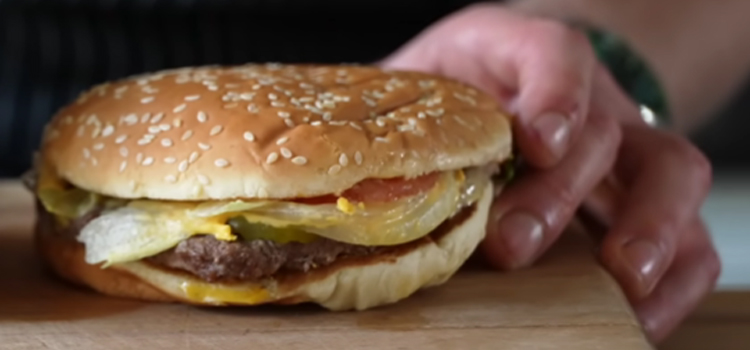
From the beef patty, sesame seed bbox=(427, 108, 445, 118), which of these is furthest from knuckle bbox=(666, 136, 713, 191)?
the beef patty

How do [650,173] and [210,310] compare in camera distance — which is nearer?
[210,310]

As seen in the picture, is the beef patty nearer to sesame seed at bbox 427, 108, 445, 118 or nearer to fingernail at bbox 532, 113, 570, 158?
sesame seed at bbox 427, 108, 445, 118

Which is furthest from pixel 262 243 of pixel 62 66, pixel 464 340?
pixel 62 66

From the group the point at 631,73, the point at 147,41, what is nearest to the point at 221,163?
the point at 147,41

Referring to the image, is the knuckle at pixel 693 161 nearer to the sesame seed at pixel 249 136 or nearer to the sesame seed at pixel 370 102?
the sesame seed at pixel 370 102

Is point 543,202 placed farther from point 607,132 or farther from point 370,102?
point 370,102

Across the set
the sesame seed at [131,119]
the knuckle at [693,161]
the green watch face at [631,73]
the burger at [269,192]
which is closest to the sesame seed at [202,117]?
the burger at [269,192]

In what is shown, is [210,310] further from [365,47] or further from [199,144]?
[365,47]
